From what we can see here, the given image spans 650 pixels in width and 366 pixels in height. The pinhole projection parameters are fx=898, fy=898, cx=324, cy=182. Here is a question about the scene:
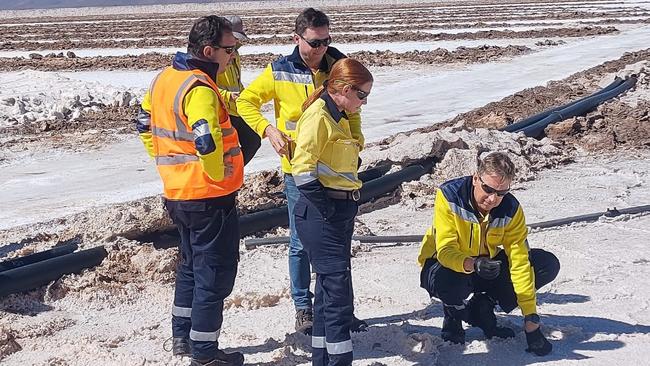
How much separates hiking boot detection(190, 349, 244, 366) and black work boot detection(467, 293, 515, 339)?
1.23 metres

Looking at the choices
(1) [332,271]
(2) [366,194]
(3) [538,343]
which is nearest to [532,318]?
(3) [538,343]

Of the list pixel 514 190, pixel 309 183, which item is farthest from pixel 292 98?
pixel 514 190

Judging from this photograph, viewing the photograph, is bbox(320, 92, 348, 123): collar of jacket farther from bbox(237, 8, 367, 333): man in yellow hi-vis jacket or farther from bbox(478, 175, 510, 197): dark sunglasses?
bbox(478, 175, 510, 197): dark sunglasses

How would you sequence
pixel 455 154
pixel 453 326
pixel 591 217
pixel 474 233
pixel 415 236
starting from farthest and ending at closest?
pixel 455 154 < pixel 591 217 < pixel 415 236 < pixel 453 326 < pixel 474 233

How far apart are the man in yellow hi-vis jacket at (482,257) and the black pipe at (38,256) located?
261 centimetres

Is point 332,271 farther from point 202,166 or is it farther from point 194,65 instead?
point 194,65

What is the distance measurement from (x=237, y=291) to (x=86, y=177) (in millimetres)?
4571

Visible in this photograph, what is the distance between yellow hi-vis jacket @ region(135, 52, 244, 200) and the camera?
3.97 metres

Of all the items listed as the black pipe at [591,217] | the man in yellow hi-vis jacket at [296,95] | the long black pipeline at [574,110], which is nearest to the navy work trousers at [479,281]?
the man in yellow hi-vis jacket at [296,95]

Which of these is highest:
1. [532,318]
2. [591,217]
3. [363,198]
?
[532,318]

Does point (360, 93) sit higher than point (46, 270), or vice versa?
point (360, 93)

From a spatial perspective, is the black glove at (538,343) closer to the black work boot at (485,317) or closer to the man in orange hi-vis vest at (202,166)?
the black work boot at (485,317)

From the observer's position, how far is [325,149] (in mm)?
4055

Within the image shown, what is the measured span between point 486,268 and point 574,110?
7.65m
